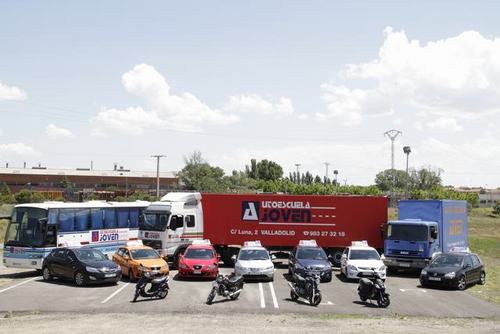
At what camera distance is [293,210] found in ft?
106

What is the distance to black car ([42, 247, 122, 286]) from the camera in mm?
24094

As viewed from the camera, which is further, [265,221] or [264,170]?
[264,170]

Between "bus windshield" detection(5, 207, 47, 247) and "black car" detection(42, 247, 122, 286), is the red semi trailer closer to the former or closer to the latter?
"bus windshield" detection(5, 207, 47, 247)

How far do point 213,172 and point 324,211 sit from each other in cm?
9056

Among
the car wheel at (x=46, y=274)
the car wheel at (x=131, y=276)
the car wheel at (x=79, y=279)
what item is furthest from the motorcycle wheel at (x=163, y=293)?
the car wheel at (x=46, y=274)

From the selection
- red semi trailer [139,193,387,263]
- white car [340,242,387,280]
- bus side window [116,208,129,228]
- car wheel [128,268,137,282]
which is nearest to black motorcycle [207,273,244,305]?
car wheel [128,268,137,282]

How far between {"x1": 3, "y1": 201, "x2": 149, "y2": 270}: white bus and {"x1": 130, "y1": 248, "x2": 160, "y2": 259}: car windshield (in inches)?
184

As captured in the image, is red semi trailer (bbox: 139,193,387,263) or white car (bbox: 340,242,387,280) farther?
red semi trailer (bbox: 139,193,387,263)

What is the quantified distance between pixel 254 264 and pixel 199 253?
10.2ft

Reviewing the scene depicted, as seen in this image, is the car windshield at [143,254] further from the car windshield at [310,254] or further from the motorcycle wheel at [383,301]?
the motorcycle wheel at [383,301]

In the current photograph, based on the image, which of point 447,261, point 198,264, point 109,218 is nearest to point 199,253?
point 198,264

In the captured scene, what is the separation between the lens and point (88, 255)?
2552cm

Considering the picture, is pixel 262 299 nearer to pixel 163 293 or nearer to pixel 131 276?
pixel 163 293

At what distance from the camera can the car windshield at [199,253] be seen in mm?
27023
